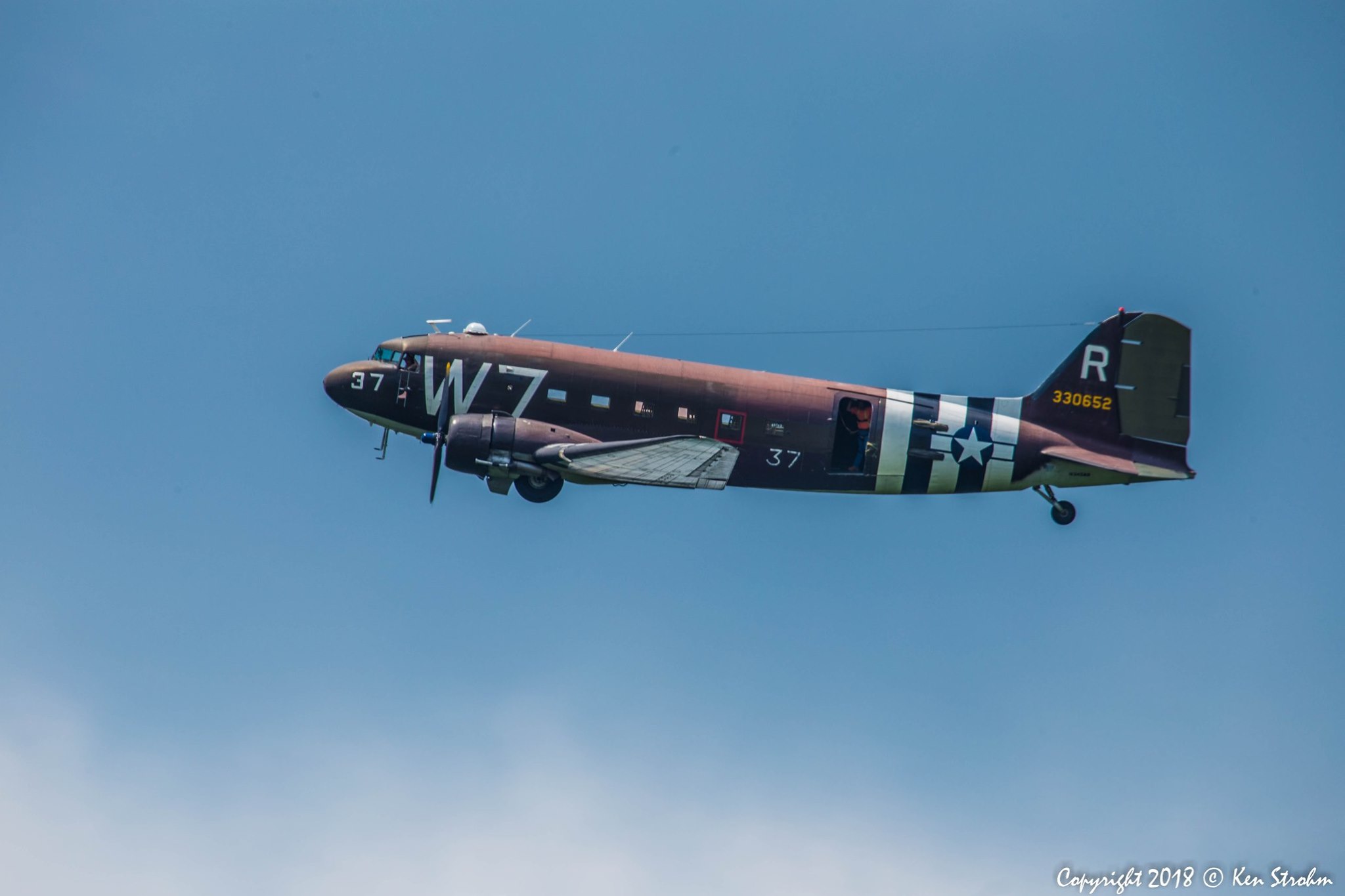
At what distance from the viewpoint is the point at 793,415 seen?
31406mm

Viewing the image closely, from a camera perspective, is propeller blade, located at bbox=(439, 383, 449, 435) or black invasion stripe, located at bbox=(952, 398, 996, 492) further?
black invasion stripe, located at bbox=(952, 398, 996, 492)

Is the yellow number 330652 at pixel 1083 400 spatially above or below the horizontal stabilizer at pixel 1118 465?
above

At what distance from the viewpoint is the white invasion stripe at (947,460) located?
32000mm

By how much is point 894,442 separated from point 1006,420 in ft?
9.66

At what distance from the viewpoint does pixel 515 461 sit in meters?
29.8

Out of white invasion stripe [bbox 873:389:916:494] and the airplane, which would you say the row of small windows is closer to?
the airplane

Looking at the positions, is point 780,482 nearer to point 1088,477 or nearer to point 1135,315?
point 1088,477

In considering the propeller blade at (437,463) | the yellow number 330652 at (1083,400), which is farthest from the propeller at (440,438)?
the yellow number 330652 at (1083,400)

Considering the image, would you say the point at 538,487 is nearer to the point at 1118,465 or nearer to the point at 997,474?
the point at 997,474

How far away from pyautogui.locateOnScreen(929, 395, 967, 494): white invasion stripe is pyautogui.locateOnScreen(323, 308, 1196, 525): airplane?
4 centimetres

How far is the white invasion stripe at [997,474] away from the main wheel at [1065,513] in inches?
60.7

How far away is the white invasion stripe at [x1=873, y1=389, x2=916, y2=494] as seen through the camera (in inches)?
1254

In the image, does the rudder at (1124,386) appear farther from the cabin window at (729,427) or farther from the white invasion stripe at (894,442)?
the cabin window at (729,427)

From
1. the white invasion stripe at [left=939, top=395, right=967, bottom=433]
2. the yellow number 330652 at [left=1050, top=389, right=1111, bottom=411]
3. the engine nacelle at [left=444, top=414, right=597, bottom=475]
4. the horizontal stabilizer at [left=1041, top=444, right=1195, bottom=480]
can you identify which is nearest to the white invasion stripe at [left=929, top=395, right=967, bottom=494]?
the white invasion stripe at [left=939, top=395, right=967, bottom=433]
